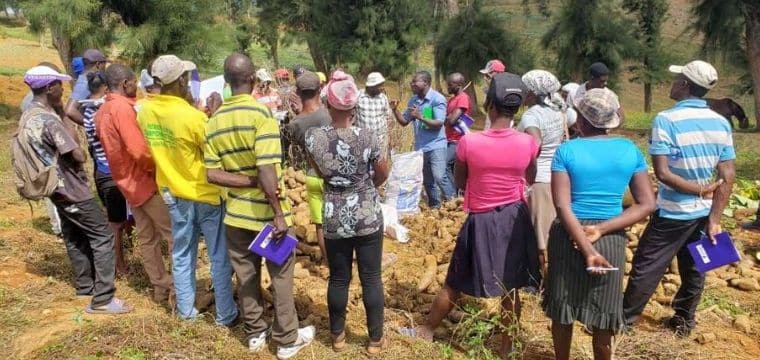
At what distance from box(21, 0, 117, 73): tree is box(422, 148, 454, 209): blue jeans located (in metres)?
6.02

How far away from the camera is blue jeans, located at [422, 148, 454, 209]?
5.69 meters

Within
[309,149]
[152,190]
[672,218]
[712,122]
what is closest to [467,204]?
[309,149]

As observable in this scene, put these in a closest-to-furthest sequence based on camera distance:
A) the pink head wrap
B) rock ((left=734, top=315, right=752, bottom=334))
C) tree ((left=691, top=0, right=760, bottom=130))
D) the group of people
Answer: the group of people, the pink head wrap, rock ((left=734, top=315, right=752, bottom=334)), tree ((left=691, top=0, right=760, bottom=130))

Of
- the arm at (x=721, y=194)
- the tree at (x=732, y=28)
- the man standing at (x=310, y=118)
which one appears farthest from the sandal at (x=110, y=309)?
the tree at (x=732, y=28)

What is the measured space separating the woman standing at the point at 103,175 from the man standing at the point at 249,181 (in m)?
1.55

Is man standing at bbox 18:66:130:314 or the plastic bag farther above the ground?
man standing at bbox 18:66:130:314

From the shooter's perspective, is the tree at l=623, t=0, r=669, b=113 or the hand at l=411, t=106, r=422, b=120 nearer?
the hand at l=411, t=106, r=422, b=120

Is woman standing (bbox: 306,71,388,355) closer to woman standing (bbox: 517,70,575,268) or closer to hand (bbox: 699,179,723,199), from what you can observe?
woman standing (bbox: 517,70,575,268)

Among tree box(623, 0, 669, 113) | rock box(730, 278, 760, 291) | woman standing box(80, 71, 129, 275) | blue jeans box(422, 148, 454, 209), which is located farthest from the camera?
tree box(623, 0, 669, 113)

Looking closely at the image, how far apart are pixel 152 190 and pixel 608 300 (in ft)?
9.15

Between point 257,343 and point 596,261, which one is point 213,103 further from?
point 596,261

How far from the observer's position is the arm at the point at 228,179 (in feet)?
9.46

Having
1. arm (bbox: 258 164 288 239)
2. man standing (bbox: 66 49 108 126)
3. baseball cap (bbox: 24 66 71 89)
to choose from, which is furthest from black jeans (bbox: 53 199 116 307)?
arm (bbox: 258 164 288 239)

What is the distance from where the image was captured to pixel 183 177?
3225 millimetres
